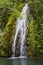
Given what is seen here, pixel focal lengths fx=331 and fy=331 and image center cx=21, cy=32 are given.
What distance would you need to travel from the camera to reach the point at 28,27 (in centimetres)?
2656

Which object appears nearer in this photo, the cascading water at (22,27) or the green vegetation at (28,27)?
the green vegetation at (28,27)

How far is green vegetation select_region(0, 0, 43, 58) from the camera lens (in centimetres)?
2528

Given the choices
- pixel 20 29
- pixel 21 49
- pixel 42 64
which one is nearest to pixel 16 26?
pixel 20 29

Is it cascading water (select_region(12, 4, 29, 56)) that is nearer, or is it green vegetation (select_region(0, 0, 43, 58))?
green vegetation (select_region(0, 0, 43, 58))

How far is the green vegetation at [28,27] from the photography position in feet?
82.9

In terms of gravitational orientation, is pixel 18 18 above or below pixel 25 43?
above

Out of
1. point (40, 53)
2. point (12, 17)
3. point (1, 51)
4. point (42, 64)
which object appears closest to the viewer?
point (42, 64)

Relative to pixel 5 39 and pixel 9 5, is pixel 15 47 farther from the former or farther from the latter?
pixel 9 5

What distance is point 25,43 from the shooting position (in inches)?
1034

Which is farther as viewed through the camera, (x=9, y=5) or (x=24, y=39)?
(x=9, y=5)

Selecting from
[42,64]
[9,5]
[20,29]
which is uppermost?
[9,5]

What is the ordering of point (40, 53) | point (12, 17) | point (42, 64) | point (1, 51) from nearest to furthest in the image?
point (42, 64) → point (40, 53) → point (1, 51) → point (12, 17)

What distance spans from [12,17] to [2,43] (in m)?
2.69

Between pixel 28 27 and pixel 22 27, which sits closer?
pixel 28 27
